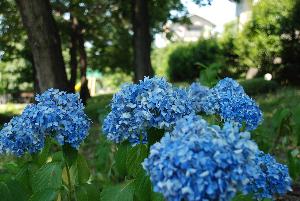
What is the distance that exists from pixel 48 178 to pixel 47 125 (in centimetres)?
33

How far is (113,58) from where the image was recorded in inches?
958

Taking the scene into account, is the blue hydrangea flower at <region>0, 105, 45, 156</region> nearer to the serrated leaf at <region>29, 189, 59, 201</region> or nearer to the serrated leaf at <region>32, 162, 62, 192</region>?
the serrated leaf at <region>32, 162, 62, 192</region>

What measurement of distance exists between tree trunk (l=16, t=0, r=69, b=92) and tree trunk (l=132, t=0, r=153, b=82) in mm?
4294

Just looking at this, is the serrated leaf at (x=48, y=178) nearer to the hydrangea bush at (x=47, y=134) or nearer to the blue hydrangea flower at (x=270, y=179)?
the hydrangea bush at (x=47, y=134)

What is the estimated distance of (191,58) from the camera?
90.3 ft

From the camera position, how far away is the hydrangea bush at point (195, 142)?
154cm

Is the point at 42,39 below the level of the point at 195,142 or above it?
above

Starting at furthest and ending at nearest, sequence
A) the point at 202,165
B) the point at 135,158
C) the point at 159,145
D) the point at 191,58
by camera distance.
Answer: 1. the point at 191,58
2. the point at 135,158
3. the point at 159,145
4. the point at 202,165

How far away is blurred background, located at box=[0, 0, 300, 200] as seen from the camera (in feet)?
26.7

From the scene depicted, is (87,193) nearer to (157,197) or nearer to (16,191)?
(16,191)

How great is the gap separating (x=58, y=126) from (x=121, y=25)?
679 inches

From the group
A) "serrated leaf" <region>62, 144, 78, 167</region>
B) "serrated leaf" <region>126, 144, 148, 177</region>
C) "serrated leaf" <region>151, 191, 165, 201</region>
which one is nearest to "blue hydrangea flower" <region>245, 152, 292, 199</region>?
"serrated leaf" <region>151, 191, 165, 201</region>

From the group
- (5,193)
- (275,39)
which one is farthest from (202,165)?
(275,39)

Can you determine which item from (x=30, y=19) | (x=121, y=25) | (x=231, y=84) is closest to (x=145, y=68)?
(x=30, y=19)
